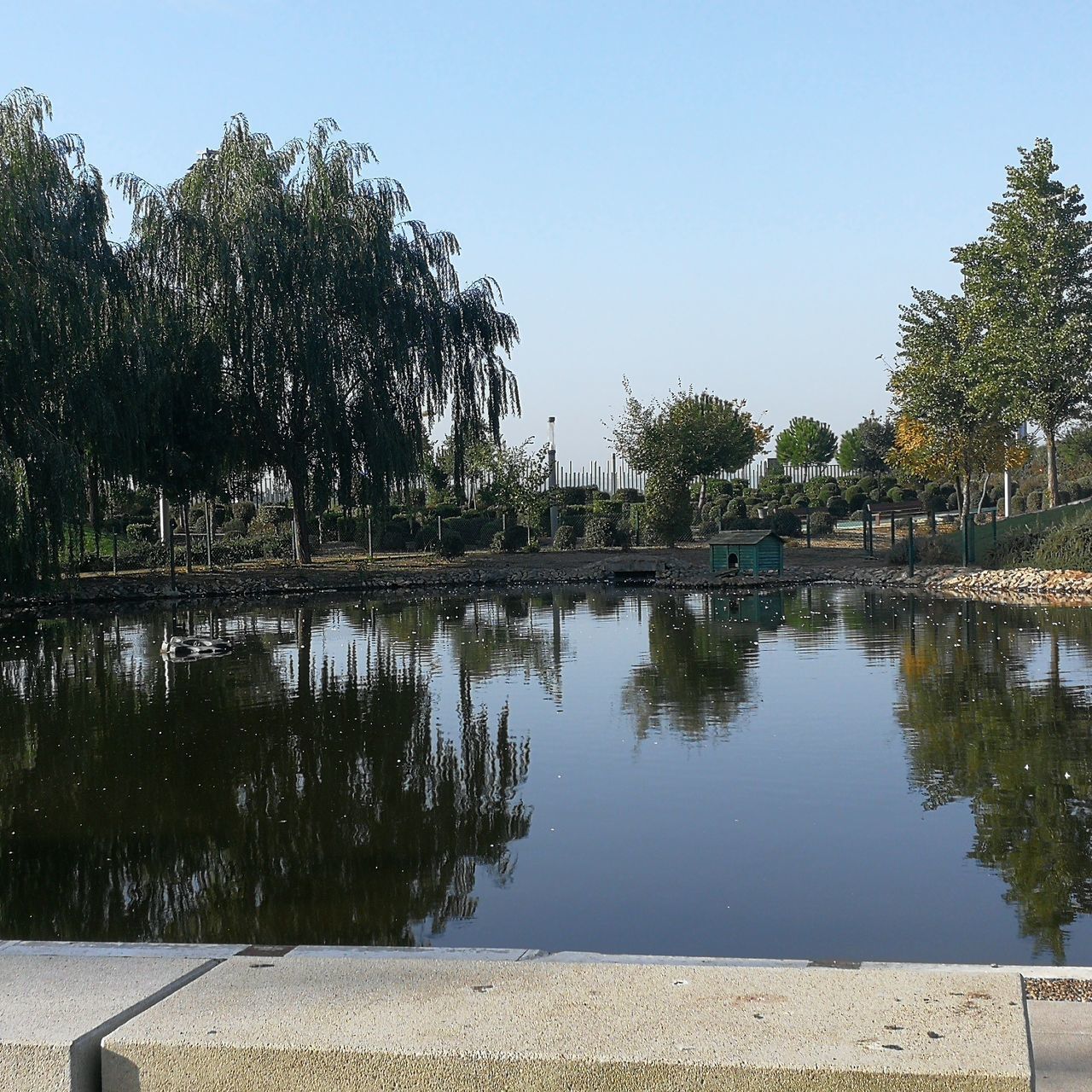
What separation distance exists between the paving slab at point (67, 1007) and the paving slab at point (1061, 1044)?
95.1 inches

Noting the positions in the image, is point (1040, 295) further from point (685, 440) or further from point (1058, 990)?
point (1058, 990)

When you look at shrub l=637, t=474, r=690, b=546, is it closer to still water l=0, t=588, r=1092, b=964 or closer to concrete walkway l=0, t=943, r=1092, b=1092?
still water l=0, t=588, r=1092, b=964

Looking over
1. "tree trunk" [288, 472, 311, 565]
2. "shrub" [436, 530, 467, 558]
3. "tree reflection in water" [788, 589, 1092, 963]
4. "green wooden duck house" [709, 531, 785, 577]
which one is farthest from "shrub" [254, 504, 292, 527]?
"tree reflection in water" [788, 589, 1092, 963]

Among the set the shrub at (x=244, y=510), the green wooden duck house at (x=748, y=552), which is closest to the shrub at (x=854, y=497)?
the green wooden duck house at (x=748, y=552)

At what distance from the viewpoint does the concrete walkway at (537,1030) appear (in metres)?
3.14

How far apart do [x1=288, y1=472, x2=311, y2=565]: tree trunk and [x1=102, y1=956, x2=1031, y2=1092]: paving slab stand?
29.0 m

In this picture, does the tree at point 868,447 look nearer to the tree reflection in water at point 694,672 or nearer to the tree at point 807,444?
the tree at point 807,444

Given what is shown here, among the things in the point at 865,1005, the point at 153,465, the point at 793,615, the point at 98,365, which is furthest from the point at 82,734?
the point at 153,465

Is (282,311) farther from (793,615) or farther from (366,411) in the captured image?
(793,615)

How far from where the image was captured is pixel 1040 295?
33.2 m

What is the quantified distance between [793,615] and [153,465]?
50.9 feet

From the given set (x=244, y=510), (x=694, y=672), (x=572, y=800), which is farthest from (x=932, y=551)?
(x=572, y=800)

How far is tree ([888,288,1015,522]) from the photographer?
3672cm

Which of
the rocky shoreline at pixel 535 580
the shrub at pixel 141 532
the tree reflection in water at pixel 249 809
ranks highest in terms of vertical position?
the shrub at pixel 141 532
